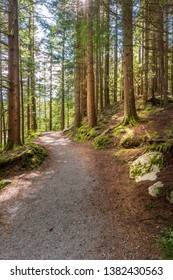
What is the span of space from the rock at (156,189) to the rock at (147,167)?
0.35 metres

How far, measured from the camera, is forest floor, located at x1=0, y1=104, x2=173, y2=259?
301 cm

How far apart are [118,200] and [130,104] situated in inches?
216

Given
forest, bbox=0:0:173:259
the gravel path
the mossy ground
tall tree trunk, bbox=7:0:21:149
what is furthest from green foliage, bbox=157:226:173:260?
tall tree trunk, bbox=7:0:21:149

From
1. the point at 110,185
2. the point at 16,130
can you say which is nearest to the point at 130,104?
the point at 110,185

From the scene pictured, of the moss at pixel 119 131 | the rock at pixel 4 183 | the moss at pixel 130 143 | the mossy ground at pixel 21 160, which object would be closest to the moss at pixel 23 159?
the mossy ground at pixel 21 160

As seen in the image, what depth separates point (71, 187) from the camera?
209 inches

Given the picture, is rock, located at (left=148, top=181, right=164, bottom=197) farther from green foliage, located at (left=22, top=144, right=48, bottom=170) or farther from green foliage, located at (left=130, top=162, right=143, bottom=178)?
green foliage, located at (left=22, top=144, right=48, bottom=170)

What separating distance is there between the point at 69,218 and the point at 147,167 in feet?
8.00

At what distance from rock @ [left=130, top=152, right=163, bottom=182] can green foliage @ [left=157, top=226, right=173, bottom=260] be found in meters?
1.63

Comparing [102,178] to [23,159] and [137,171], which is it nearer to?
[137,171]

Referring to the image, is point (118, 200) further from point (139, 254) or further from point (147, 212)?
point (139, 254)

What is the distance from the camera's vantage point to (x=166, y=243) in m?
2.83

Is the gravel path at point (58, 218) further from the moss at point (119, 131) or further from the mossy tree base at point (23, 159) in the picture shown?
the moss at point (119, 131)

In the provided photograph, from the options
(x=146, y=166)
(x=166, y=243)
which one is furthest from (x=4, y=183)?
(x=166, y=243)
